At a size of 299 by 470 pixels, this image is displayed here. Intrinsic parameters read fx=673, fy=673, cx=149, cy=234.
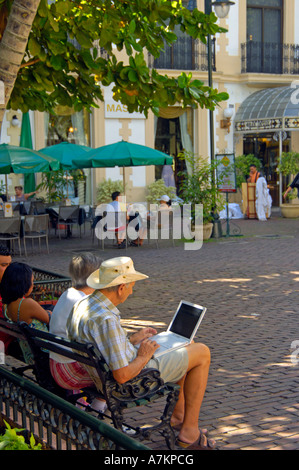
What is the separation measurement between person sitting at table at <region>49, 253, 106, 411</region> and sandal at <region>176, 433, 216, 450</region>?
2.04 ft

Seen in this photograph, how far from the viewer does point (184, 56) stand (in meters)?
23.9

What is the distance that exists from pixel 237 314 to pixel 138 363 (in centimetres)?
439

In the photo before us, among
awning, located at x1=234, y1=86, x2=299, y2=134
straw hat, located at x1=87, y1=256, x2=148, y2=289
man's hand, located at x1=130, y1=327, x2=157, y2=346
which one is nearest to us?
straw hat, located at x1=87, y1=256, x2=148, y2=289

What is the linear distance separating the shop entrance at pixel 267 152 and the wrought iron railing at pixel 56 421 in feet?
71.4

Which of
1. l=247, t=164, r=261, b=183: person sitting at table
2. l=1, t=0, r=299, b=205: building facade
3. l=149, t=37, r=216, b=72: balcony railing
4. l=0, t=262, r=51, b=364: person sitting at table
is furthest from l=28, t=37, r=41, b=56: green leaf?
l=149, t=37, r=216, b=72: balcony railing

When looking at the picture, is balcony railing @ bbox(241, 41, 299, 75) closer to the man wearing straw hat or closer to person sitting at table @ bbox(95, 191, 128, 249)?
person sitting at table @ bbox(95, 191, 128, 249)

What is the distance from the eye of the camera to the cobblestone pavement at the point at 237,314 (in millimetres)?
4840

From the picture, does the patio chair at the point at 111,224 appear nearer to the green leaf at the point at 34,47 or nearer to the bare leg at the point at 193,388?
the green leaf at the point at 34,47

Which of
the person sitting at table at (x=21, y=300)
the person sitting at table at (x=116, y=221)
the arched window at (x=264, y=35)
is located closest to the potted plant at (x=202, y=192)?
the person sitting at table at (x=116, y=221)

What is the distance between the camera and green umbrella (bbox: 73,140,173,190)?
15012 millimetres

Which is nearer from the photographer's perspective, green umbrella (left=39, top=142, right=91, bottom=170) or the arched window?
green umbrella (left=39, top=142, right=91, bottom=170)

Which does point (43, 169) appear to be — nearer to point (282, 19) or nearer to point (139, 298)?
point (139, 298)

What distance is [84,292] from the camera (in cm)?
487

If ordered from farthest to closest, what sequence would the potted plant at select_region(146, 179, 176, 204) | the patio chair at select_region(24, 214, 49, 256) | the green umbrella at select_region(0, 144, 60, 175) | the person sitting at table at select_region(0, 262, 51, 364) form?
the potted plant at select_region(146, 179, 176, 204)
the patio chair at select_region(24, 214, 49, 256)
the green umbrella at select_region(0, 144, 60, 175)
the person sitting at table at select_region(0, 262, 51, 364)
